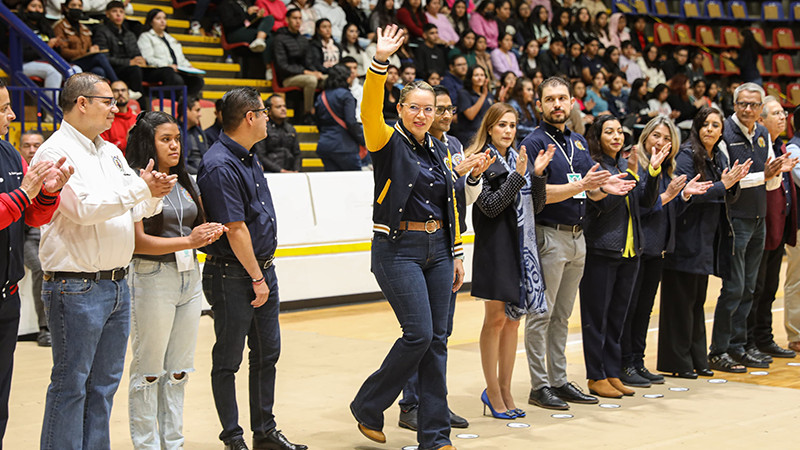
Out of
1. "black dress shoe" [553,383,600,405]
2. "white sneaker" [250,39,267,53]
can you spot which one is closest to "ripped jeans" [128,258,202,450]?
"black dress shoe" [553,383,600,405]

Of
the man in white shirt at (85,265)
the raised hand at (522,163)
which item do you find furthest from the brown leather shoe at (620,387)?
the man in white shirt at (85,265)

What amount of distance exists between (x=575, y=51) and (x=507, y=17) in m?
1.26

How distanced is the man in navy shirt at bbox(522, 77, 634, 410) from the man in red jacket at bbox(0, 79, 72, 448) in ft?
9.20

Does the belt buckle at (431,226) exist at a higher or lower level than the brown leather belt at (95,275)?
higher

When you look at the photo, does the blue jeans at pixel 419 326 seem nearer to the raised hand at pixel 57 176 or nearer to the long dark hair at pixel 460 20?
the raised hand at pixel 57 176

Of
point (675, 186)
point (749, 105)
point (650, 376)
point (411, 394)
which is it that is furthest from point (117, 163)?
point (749, 105)

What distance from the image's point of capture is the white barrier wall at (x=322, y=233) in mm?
9148

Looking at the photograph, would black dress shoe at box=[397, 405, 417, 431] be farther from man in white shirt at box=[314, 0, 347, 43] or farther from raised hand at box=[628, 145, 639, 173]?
man in white shirt at box=[314, 0, 347, 43]

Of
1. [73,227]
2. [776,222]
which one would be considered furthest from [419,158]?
[776,222]

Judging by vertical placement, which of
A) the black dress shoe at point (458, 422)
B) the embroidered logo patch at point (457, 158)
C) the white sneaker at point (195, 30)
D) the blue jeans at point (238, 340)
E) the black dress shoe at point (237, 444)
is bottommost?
the black dress shoe at point (458, 422)

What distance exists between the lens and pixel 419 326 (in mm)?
4316

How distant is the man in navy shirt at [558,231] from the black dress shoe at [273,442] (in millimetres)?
1610

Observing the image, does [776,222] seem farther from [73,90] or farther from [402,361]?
[73,90]

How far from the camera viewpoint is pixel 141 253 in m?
3.93
